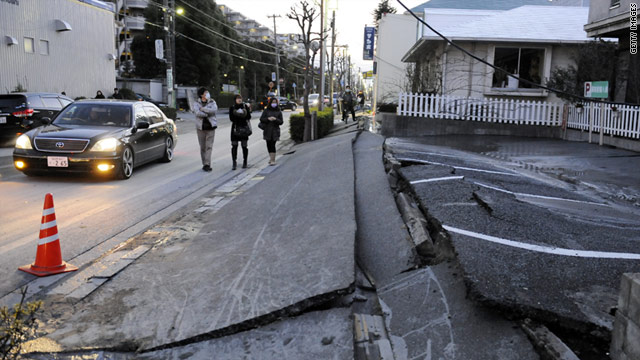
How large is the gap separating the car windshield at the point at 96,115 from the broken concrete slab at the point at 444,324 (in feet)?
27.9

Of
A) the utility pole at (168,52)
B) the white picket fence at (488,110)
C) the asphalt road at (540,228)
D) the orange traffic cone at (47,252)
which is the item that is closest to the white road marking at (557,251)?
the asphalt road at (540,228)

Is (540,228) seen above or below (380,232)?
above

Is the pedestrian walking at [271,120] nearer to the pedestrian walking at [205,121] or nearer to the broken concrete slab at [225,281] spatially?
the pedestrian walking at [205,121]

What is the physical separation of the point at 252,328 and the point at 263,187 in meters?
5.63

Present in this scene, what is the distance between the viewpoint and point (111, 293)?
432 cm

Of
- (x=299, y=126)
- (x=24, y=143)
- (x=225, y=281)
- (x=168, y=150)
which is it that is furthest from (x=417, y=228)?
(x=299, y=126)

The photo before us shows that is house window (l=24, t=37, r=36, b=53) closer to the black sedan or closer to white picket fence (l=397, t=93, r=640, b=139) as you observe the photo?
the black sedan

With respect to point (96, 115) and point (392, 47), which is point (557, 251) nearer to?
point (96, 115)

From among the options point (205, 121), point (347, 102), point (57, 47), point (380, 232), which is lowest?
point (380, 232)

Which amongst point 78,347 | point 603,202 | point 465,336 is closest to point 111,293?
point 78,347

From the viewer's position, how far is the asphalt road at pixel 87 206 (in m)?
5.54

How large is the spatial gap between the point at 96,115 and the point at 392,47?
34387 mm

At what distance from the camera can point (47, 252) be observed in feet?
15.8

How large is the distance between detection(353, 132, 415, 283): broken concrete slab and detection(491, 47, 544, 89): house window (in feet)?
48.0
